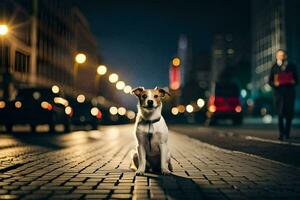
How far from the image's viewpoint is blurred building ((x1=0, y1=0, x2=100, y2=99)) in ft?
179

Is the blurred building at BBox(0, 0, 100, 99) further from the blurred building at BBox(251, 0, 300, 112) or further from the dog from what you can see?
the blurred building at BBox(251, 0, 300, 112)

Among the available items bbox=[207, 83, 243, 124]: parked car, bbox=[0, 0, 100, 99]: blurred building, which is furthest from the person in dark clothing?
bbox=[0, 0, 100, 99]: blurred building

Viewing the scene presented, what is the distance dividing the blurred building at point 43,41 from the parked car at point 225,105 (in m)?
9.85

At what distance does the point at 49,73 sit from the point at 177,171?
67622 mm

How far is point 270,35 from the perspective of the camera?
427 ft

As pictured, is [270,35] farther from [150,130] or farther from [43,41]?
[150,130]

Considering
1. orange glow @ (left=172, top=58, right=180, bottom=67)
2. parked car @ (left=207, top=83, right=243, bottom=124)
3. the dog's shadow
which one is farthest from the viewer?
orange glow @ (left=172, top=58, right=180, bottom=67)

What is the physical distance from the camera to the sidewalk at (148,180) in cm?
505

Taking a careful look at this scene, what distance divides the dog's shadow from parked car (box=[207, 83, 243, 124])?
25.0 metres

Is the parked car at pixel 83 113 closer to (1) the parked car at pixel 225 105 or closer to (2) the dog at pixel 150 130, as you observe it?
(1) the parked car at pixel 225 105

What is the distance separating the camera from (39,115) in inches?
715

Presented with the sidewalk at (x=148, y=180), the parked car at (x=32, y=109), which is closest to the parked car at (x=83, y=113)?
the parked car at (x=32, y=109)

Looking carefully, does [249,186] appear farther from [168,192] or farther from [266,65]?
[266,65]

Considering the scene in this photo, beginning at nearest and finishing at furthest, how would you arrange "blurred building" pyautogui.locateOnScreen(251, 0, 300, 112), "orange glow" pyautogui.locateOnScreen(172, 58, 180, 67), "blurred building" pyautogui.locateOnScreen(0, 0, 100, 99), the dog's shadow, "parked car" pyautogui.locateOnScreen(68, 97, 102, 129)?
1. the dog's shadow
2. "parked car" pyautogui.locateOnScreen(68, 97, 102, 129)
3. "orange glow" pyautogui.locateOnScreen(172, 58, 180, 67)
4. "blurred building" pyautogui.locateOnScreen(0, 0, 100, 99)
5. "blurred building" pyautogui.locateOnScreen(251, 0, 300, 112)
